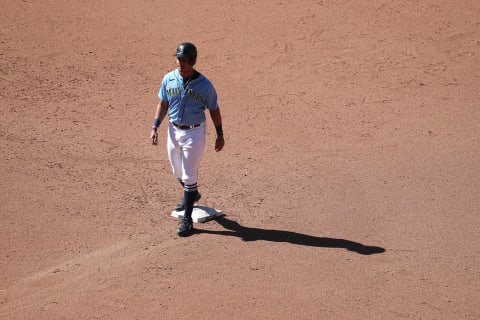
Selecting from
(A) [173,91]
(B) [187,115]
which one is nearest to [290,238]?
(B) [187,115]

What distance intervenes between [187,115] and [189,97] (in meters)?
0.21

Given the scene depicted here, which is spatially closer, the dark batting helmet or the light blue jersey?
the dark batting helmet

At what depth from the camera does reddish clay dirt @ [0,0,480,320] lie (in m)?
7.00

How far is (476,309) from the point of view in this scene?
669 cm

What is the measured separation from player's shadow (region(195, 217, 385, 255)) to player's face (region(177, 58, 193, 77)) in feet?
6.14

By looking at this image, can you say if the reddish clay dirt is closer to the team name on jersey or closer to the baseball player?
the baseball player

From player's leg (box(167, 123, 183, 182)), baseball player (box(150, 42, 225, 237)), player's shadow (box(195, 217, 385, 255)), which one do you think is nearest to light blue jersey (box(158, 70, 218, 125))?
baseball player (box(150, 42, 225, 237))

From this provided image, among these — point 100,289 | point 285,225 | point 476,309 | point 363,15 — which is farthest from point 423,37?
point 100,289

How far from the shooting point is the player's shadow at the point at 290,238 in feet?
26.0

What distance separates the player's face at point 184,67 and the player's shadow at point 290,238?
6.14 feet

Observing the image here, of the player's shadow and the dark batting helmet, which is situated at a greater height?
the dark batting helmet

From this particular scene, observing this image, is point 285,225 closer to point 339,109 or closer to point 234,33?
point 339,109

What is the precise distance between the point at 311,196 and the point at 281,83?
4.57 metres

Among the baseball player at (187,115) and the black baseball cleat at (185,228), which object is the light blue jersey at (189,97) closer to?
the baseball player at (187,115)
